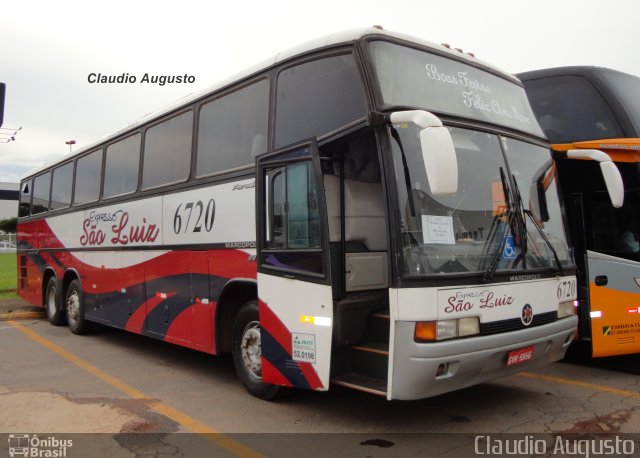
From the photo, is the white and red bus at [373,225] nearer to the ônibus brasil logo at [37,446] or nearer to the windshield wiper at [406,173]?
the windshield wiper at [406,173]

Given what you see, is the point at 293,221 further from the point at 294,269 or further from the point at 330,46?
the point at 330,46

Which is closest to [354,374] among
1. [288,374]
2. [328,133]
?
[288,374]

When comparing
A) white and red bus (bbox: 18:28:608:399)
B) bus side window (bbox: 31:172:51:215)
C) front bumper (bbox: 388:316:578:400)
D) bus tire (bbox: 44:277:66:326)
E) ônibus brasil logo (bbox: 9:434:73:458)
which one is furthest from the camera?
bus side window (bbox: 31:172:51:215)

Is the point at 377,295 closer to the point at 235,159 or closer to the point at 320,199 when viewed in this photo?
the point at 320,199

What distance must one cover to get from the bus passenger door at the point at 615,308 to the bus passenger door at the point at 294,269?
370 centimetres

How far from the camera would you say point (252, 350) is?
587cm

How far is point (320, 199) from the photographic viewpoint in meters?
4.75

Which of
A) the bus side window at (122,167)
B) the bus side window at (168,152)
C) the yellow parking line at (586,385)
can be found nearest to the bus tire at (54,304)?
the bus side window at (122,167)

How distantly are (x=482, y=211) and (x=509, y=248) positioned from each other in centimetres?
40

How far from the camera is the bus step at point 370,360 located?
4570mm

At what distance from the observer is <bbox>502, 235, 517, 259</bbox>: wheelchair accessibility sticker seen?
479cm

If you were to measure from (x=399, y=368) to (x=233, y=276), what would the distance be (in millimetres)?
2338

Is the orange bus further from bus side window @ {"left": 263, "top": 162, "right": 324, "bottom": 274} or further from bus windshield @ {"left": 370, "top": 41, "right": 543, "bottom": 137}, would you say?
bus side window @ {"left": 263, "top": 162, "right": 324, "bottom": 274}

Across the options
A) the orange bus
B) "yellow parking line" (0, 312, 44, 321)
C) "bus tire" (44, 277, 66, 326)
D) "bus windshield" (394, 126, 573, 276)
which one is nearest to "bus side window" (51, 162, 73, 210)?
"bus tire" (44, 277, 66, 326)
